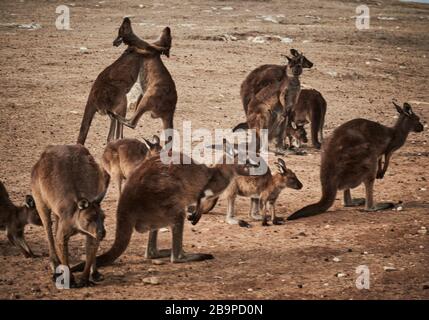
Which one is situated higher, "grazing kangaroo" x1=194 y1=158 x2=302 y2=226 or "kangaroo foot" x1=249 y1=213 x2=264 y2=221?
"grazing kangaroo" x1=194 y1=158 x2=302 y2=226

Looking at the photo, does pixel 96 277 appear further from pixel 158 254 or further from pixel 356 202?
pixel 356 202

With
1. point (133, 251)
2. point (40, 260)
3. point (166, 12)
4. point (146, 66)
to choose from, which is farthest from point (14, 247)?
point (166, 12)

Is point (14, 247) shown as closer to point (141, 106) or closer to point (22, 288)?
point (22, 288)

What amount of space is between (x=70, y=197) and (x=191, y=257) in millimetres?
1233

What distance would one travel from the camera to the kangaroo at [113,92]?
8953 millimetres

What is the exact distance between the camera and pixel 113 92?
9008 millimetres

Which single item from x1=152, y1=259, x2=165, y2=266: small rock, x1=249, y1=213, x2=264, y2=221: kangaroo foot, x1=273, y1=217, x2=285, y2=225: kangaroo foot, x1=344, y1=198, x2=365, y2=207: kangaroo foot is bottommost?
x1=249, y1=213, x2=264, y2=221: kangaroo foot

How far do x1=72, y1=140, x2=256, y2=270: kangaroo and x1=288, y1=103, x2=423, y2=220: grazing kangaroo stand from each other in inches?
55.0

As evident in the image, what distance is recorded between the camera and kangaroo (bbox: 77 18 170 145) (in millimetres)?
8953

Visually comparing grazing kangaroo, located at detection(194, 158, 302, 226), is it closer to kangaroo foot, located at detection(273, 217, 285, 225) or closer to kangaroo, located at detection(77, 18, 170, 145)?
kangaroo foot, located at detection(273, 217, 285, 225)

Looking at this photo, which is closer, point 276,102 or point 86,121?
point 86,121

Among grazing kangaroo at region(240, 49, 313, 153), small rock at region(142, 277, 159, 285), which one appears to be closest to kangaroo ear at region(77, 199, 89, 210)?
small rock at region(142, 277, 159, 285)

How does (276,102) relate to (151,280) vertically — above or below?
above

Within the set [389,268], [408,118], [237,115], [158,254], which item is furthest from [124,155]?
[237,115]
